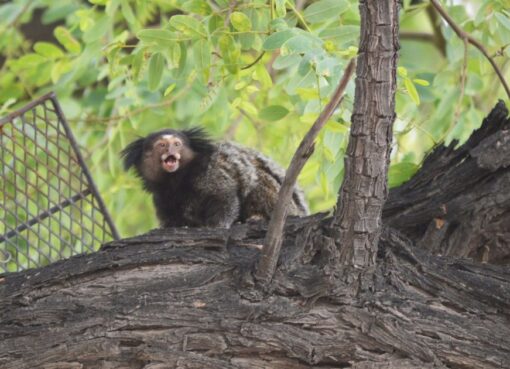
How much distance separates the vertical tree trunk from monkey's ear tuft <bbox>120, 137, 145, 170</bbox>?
2.39 meters

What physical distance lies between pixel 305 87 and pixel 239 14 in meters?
0.43

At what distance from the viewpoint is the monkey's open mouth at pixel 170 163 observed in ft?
15.9

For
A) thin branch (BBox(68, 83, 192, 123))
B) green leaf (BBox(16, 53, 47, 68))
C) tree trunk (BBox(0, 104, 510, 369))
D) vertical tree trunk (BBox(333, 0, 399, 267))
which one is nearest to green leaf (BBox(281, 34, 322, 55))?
vertical tree trunk (BBox(333, 0, 399, 267))

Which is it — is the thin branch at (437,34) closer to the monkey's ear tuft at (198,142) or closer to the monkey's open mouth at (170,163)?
the monkey's ear tuft at (198,142)

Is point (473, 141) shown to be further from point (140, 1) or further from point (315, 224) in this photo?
point (140, 1)

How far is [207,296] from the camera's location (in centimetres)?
304

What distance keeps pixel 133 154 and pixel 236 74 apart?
62.6 inches

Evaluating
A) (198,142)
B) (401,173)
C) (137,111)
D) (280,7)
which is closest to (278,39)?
(280,7)

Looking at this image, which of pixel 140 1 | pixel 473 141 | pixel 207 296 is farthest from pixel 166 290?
pixel 140 1

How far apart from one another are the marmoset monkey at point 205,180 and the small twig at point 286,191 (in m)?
1.76

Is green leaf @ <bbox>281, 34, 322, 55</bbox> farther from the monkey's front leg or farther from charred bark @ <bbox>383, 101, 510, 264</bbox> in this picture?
the monkey's front leg

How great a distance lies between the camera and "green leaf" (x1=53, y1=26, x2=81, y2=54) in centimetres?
566

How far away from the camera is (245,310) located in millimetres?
2988

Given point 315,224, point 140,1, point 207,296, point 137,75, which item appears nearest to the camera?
point 207,296
